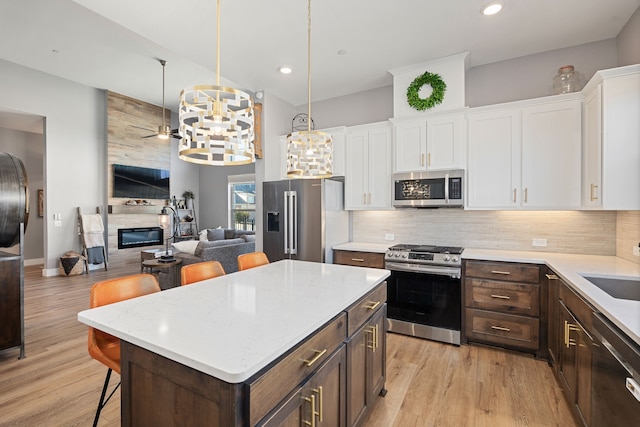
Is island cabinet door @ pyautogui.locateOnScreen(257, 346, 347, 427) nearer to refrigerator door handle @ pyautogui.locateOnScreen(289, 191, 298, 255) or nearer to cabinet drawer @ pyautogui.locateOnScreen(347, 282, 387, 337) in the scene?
cabinet drawer @ pyautogui.locateOnScreen(347, 282, 387, 337)

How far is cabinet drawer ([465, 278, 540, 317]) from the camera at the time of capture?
9.19 ft

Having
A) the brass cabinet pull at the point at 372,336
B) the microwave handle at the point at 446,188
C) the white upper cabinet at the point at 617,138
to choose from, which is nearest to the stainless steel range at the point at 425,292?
the microwave handle at the point at 446,188

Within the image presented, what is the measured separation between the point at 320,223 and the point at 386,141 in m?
1.31

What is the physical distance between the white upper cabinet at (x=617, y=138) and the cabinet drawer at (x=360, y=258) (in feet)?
6.61

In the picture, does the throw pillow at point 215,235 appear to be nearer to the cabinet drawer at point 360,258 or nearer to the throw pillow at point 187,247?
the throw pillow at point 187,247

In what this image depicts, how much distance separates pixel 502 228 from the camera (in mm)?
3455

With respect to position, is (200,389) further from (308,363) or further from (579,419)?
(579,419)

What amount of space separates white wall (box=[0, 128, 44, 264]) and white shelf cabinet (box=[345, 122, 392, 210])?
26.7 ft

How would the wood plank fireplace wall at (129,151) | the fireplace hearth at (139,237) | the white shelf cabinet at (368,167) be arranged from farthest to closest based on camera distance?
the fireplace hearth at (139,237) → the wood plank fireplace wall at (129,151) → the white shelf cabinet at (368,167)

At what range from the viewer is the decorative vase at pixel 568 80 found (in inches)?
119

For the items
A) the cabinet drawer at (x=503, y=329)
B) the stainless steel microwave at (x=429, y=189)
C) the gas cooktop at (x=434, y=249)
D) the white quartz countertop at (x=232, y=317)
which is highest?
the stainless steel microwave at (x=429, y=189)

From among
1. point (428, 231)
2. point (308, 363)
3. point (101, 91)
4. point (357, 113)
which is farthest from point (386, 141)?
point (101, 91)

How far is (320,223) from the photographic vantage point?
3.65m

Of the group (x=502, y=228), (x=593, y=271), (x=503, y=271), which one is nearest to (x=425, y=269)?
(x=503, y=271)
